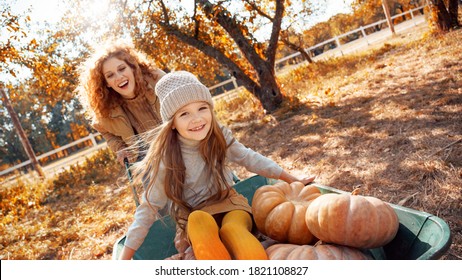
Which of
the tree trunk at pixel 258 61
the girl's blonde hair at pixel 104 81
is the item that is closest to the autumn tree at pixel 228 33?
the tree trunk at pixel 258 61

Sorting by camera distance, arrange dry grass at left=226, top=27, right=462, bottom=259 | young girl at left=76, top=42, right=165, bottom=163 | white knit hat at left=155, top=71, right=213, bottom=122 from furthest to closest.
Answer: young girl at left=76, top=42, right=165, bottom=163 → dry grass at left=226, top=27, right=462, bottom=259 → white knit hat at left=155, top=71, right=213, bottom=122

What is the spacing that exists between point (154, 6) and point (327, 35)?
2834 centimetres

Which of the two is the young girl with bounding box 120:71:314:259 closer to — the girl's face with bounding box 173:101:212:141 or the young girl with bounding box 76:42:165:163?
the girl's face with bounding box 173:101:212:141

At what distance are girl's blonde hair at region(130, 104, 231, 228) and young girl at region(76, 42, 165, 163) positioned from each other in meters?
0.73

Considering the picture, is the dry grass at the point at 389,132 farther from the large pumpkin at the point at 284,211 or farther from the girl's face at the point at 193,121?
the girl's face at the point at 193,121

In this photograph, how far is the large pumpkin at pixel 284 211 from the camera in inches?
58.1

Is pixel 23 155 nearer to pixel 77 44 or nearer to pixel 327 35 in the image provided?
pixel 77 44

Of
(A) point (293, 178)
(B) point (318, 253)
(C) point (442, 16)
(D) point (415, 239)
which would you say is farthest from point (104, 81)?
(C) point (442, 16)

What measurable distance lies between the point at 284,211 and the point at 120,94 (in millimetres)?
1776

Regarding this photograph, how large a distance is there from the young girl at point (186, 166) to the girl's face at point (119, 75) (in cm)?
77

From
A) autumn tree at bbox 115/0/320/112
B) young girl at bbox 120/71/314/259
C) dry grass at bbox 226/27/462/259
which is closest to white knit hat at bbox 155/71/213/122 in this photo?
young girl at bbox 120/71/314/259

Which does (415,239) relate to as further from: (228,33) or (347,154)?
(228,33)

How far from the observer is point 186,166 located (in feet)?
6.29

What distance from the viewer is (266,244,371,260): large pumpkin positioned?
120cm
